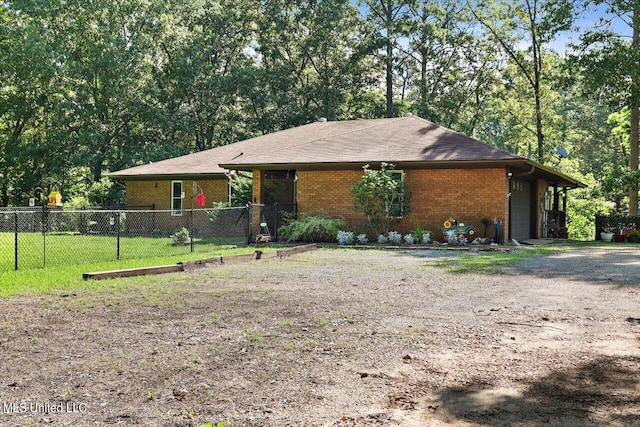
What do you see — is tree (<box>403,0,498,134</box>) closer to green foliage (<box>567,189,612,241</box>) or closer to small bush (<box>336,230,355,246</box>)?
green foliage (<box>567,189,612,241</box>)

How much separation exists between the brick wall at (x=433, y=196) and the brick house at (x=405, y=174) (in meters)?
0.03

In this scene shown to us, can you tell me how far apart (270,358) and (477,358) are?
1.72 meters

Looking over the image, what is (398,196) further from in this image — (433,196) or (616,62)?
(616,62)

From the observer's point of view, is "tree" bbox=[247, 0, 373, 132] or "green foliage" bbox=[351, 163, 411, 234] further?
"tree" bbox=[247, 0, 373, 132]

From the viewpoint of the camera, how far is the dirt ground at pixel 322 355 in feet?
12.6

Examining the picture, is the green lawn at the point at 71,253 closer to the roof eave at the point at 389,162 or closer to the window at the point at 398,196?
the roof eave at the point at 389,162

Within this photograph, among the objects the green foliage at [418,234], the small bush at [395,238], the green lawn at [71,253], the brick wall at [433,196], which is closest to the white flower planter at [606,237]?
the brick wall at [433,196]

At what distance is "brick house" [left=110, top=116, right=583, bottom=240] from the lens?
19047mm

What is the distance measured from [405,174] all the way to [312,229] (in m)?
3.57

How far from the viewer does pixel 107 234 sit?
77.5 feet

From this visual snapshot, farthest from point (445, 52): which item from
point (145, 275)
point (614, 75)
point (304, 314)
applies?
point (304, 314)

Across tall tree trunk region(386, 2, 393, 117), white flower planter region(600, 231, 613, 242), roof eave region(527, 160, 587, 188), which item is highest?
tall tree trunk region(386, 2, 393, 117)

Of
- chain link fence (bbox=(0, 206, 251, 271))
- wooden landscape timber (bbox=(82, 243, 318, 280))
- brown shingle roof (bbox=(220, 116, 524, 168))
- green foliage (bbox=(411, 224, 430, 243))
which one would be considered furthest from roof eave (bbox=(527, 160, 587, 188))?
chain link fence (bbox=(0, 206, 251, 271))

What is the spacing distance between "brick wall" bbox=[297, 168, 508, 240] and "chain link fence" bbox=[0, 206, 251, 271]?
2611 mm
